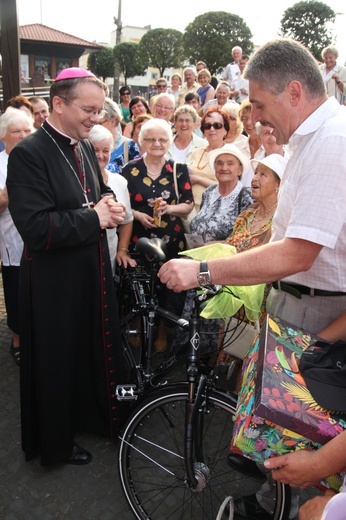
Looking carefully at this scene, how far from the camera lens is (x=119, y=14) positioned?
92.1 feet

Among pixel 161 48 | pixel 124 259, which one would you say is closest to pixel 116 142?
pixel 124 259

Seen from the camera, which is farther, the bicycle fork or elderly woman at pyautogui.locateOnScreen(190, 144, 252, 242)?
elderly woman at pyautogui.locateOnScreen(190, 144, 252, 242)

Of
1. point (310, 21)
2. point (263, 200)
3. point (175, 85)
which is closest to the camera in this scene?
point (263, 200)

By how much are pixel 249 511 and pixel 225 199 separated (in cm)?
240

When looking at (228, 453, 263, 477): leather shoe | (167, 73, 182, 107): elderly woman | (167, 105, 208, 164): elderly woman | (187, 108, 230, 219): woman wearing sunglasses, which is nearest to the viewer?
(228, 453, 263, 477): leather shoe

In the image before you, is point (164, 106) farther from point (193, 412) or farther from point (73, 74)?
point (193, 412)

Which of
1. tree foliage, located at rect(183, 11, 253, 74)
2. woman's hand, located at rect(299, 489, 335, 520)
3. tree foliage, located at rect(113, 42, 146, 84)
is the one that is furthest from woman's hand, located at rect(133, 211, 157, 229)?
tree foliage, located at rect(113, 42, 146, 84)

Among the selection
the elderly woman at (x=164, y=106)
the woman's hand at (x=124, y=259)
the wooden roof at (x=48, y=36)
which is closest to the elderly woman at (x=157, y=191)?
the woman's hand at (x=124, y=259)

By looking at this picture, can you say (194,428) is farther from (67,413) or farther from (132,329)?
(132,329)

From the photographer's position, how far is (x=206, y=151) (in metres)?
4.93

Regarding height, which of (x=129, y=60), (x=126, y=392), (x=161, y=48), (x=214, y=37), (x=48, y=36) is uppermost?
(x=214, y=37)

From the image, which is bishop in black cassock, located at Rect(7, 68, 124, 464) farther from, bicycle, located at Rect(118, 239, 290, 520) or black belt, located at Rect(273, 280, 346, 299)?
black belt, located at Rect(273, 280, 346, 299)

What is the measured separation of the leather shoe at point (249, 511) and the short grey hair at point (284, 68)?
2.11 meters

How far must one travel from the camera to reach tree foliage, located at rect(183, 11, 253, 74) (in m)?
38.6
